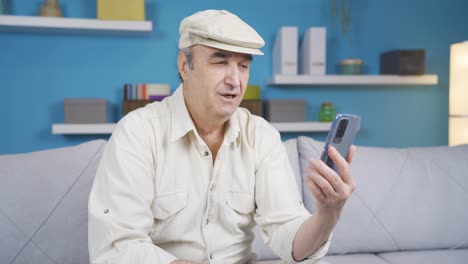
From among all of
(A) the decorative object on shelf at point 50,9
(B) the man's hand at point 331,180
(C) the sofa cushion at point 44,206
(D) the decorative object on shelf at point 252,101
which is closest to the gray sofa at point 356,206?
(C) the sofa cushion at point 44,206

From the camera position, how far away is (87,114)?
2.55 meters

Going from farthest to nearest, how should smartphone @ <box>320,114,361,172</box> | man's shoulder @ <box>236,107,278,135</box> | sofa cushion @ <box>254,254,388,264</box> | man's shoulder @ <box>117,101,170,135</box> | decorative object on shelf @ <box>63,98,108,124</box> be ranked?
decorative object on shelf @ <box>63,98,108,124</box>, sofa cushion @ <box>254,254,388,264</box>, man's shoulder @ <box>236,107,278,135</box>, man's shoulder @ <box>117,101,170,135</box>, smartphone @ <box>320,114,361,172</box>

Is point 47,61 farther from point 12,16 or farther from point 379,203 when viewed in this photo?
point 379,203

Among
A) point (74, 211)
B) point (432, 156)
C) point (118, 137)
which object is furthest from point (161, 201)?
point (432, 156)

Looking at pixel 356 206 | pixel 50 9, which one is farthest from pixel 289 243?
pixel 50 9

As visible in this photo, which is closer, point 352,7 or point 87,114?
point 87,114

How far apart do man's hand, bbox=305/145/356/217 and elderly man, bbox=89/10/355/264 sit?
0.20ft

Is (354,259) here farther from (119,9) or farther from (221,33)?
(119,9)

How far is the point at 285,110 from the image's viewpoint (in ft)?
8.96

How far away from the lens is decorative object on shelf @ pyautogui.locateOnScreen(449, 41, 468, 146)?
243cm

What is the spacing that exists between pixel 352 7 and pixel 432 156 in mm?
1418

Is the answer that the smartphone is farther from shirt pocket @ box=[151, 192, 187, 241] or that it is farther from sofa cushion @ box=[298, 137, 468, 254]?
sofa cushion @ box=[298, 137, 468, 254]

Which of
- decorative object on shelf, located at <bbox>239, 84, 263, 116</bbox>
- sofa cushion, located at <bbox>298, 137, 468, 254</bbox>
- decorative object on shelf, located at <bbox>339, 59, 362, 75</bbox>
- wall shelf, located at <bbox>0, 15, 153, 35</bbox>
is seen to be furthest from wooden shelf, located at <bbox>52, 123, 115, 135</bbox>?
decorative object on shelf, located at <bbox>339, 59, 362, 75</bbox>

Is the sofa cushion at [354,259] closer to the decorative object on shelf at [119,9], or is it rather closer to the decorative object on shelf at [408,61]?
the decorative object on shelf at [408,61]
